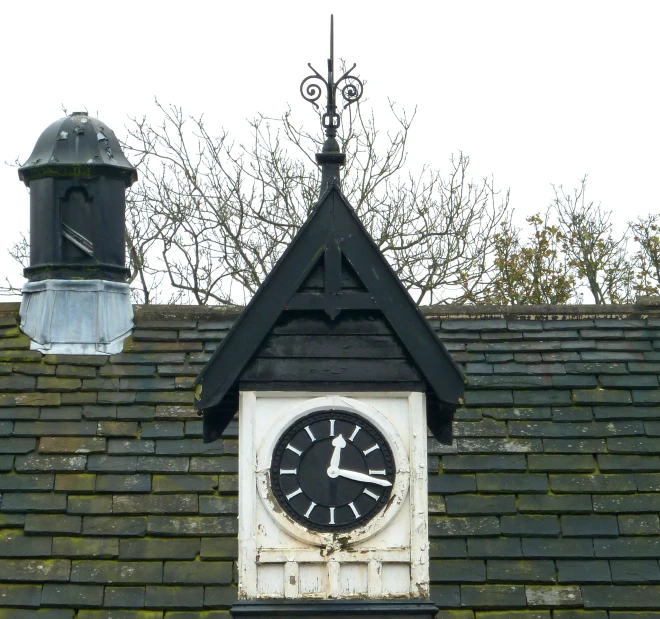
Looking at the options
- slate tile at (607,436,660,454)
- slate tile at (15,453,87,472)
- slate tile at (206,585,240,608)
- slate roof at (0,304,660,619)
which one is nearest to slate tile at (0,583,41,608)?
slate roof at (0,304,660,619)

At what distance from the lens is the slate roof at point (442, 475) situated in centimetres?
736

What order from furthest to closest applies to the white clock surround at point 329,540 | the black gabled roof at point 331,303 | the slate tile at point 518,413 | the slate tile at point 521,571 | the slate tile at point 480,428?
the slate tile at point 518,413, the slate tile at point 480,428, the slate tile at point 521,571, the black gabled roof at point 331,303, the white clock surround at point 329,540

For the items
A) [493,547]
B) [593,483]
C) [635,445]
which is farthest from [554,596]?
[635,445]

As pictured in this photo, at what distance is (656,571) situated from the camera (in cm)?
746

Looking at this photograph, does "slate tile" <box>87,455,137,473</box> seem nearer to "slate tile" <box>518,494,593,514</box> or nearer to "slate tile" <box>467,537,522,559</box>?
"slate tile" <box>467,537,522,559</box>

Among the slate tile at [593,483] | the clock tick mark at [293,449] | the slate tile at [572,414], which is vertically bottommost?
the clock tick mark at [293,449]

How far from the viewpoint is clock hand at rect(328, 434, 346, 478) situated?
601cm

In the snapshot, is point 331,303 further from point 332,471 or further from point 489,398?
point 489,398

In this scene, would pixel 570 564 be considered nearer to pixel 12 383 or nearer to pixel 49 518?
pixel 49 518

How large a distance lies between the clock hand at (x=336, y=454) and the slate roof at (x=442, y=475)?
1692 millimetres

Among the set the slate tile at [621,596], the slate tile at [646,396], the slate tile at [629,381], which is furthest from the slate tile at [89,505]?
the slate tile at [646,396]

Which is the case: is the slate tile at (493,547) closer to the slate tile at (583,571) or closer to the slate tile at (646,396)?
the slate tile at (583,571)

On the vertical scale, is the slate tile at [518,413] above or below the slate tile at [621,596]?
above

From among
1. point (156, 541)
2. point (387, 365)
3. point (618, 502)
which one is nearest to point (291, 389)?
point (387, 365)
